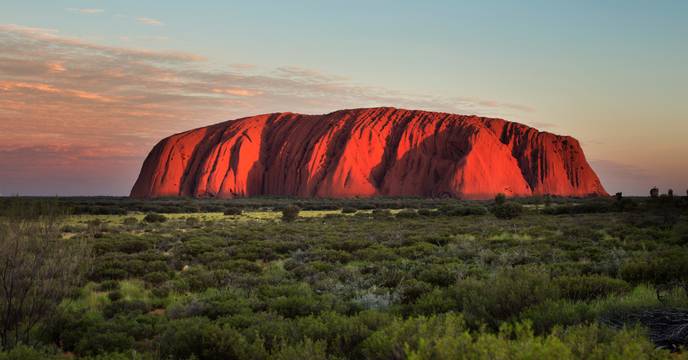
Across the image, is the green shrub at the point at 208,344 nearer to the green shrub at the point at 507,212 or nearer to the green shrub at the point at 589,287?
the green shrub at the point at 589,287

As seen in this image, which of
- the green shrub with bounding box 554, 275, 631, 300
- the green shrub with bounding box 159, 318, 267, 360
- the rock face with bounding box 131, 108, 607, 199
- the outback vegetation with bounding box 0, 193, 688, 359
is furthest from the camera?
the rock face with bounding box 131, 108, 607, 199

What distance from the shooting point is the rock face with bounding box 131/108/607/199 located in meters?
85.4

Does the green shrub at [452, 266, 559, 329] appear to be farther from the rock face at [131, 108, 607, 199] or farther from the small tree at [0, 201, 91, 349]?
the rock face at [131, 108, 607, 199]

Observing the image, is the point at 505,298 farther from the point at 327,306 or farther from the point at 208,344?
the point at 208,344

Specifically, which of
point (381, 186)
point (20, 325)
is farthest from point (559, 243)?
point (381, 186)

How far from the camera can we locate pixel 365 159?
88.5 meters

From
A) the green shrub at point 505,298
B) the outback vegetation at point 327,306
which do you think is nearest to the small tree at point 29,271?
the outback vegetation at point 327,306

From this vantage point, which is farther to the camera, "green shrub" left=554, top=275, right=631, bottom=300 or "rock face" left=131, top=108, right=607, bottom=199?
"rock face" left=131, top=108, right=607, bottom=199

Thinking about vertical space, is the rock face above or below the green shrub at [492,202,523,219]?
above

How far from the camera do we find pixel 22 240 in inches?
296

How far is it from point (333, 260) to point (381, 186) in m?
72.2

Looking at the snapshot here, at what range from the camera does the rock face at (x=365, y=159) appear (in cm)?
8544

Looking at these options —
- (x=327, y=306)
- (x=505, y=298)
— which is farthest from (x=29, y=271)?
(x=505, y=298)

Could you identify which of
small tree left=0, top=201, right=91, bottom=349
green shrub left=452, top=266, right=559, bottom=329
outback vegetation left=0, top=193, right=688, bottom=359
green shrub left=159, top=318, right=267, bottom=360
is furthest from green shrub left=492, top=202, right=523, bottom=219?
green shrub left=159, top=318, right=267, bottom=360
